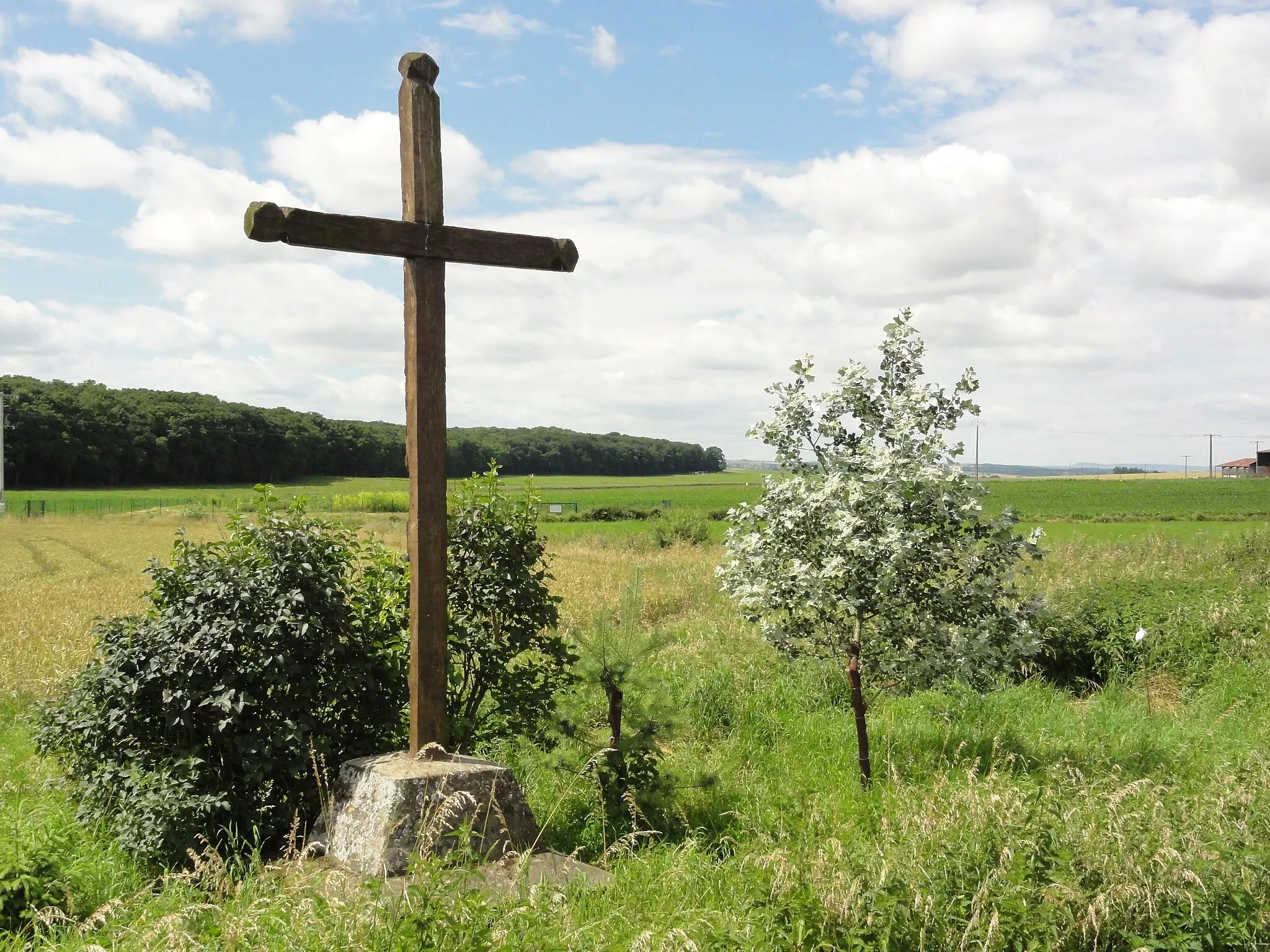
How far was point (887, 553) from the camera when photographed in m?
6.36

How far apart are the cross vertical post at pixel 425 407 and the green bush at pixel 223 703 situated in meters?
0.57

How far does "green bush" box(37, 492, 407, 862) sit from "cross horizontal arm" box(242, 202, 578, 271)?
70.9 inches

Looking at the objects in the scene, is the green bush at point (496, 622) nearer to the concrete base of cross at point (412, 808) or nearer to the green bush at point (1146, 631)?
the concrete base of cross at point (412, 808)

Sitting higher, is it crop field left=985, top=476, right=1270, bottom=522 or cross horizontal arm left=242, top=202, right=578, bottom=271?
cross horizontal arm left=242, top=202, right=578, bottom=271

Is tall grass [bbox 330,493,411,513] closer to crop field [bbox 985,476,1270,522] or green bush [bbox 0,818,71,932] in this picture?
crop field [bbox 985,476,1270,522]

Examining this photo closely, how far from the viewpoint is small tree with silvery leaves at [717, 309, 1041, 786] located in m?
6.52

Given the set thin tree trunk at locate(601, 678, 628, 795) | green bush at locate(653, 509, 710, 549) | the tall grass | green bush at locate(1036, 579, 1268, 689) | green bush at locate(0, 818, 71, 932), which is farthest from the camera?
the tall grass

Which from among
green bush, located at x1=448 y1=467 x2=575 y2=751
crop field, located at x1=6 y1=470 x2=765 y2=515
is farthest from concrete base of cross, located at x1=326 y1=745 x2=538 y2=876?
crop field, located at x1=6 y1=470 x2=765 y2=515

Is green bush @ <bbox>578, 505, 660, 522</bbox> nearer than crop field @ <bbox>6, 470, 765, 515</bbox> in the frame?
Yes

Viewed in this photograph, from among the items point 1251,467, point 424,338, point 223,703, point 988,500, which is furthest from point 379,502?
point 1251,467

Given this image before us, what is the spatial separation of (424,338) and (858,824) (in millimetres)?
3752

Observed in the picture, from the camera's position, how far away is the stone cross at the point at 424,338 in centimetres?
524

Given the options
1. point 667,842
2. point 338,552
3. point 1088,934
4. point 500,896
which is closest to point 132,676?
point 338,552

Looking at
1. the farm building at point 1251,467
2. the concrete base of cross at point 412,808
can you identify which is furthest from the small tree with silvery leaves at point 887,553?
the farm building at point 1251,467
